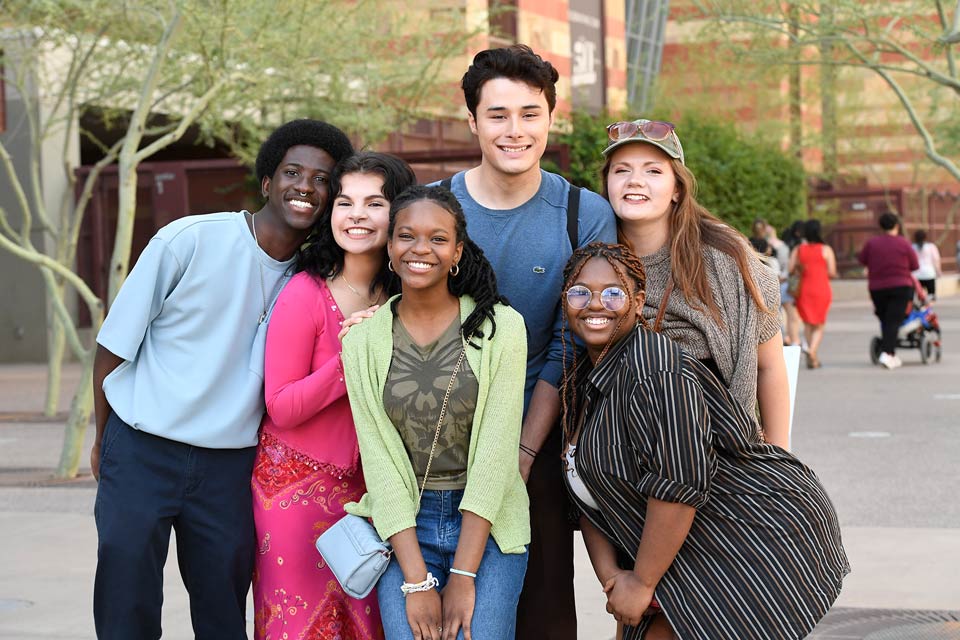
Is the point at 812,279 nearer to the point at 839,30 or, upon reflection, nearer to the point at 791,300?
the point at 791,300

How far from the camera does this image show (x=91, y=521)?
8219 mm

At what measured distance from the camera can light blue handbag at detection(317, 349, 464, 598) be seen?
139 inches

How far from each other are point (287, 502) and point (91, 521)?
15.7ft

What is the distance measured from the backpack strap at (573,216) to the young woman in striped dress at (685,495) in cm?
35

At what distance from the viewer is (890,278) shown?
16859 mm

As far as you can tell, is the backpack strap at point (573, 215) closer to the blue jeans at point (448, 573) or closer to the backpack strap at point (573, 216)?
the backpack strap at point (573, 216)

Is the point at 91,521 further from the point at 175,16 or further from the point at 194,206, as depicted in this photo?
the point at 194,206

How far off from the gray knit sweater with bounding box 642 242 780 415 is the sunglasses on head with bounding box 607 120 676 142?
335 mm

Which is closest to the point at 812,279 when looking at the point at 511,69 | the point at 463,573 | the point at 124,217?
the point at 124,217

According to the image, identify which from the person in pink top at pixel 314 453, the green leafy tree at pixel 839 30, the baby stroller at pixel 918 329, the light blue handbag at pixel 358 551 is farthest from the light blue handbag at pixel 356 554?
the baby stroller at pixel 918 329

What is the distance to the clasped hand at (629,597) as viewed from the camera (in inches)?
135

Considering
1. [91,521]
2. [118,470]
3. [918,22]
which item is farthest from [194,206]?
[118,470]

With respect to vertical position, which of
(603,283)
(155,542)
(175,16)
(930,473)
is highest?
(175,16)

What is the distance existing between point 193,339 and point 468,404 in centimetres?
93
